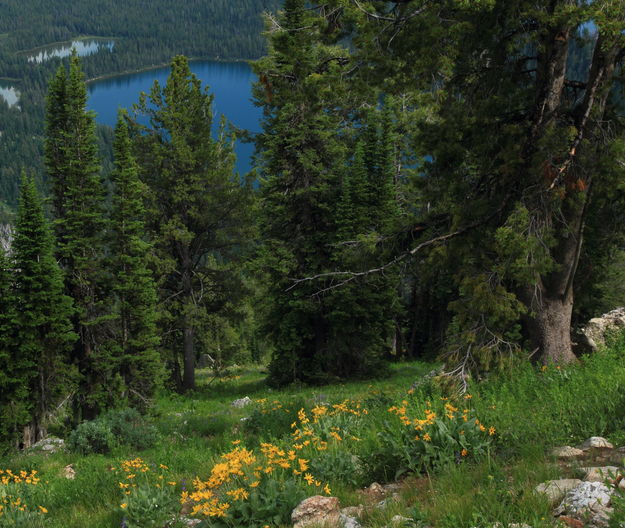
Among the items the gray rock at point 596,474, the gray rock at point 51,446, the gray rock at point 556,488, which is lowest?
the gray rock at point 51,446

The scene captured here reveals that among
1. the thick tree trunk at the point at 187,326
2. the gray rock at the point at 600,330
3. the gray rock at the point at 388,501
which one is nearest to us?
the gray rock at the point at 388,501

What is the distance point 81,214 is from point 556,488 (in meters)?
18.7

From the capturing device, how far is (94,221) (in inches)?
761

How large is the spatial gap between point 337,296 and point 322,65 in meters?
14.0

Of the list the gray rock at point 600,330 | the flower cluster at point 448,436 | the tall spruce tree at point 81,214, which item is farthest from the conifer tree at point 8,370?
the gray rock at point 600,330

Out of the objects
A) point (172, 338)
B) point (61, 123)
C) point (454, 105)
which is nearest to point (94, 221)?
point (61, 123)

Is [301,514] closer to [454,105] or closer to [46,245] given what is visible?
[454,105]

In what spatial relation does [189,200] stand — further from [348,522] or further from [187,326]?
[348,522]

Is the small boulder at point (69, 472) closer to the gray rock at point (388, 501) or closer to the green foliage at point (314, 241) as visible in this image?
the gray rock at point (388, 501)

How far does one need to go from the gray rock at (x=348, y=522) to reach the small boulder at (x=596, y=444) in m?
2.16

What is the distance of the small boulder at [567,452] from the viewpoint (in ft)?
14.6

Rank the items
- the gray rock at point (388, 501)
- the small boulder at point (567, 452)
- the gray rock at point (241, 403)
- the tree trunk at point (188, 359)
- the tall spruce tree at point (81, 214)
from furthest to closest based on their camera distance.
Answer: the tree trunk at point (188, 359), the tall spruce tree at point (81, 214), the gray rock at point (241, 403), the small boulder at point (567, 452), the gray rock at point (388, 501)

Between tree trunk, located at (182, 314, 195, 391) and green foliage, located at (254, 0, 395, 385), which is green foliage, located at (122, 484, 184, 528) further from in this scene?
tree trunk, located at (182, 314, 195, 391)

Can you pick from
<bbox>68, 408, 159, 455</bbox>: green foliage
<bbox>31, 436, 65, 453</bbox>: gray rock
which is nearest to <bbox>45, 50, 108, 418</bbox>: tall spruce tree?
→ <bbox>31, 436, 65, 453</bbox>: gray rock
